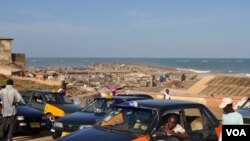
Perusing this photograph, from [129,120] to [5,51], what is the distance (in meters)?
42.5

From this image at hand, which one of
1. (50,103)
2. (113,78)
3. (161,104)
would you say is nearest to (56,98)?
(50,103)

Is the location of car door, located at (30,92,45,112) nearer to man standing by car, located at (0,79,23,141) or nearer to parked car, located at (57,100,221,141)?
man standing by car, located at (0,79,23,141)

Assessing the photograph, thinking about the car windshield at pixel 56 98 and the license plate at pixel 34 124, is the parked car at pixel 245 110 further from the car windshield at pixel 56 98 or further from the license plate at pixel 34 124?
the car windshield at pixel 56 98

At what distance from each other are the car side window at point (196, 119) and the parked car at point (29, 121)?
259 inches

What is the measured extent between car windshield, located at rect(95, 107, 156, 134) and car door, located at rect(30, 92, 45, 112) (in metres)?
8.99

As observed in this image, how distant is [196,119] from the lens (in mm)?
9344

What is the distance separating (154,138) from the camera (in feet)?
27.0

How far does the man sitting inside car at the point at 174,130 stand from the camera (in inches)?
334

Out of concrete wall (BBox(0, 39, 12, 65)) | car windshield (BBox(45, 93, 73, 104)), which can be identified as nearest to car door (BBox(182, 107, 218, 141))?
car windshield (BBox(45, 93, 73, 104))

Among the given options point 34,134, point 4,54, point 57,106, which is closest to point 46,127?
point 34,134

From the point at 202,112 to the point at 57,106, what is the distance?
8.71 metres

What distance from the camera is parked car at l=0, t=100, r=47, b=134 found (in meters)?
14.3

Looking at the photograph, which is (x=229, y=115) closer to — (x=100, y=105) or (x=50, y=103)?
(x=100, y=105)

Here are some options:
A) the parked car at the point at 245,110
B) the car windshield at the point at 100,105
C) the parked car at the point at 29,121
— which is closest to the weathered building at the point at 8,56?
the parked car at the point at 29,121
